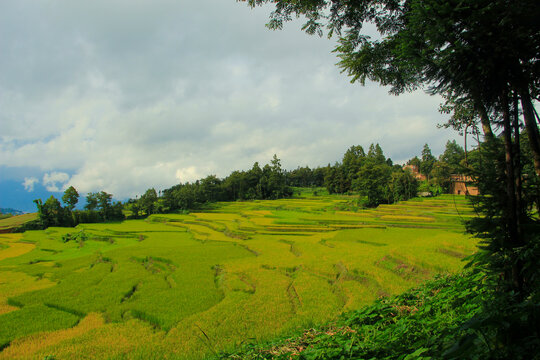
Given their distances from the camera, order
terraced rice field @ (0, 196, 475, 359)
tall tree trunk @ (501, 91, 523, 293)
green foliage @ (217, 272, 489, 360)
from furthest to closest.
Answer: terraced rice field @ (0, 196, 475, 359)
tall tree trunk @ (501, 91, 523, 293)
green foliage @ (217, 272, 489, 360)

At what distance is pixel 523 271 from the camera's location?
2662 mm

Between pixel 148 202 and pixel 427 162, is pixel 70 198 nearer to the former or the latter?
pixel 148 202

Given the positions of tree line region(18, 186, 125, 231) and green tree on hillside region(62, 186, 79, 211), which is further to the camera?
green tree on hillside region(62, 186, 79, 211)

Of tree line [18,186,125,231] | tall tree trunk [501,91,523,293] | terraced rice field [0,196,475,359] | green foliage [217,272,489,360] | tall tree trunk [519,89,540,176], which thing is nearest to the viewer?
green foliage [217,272,489,360]

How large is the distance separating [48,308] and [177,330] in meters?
6.67

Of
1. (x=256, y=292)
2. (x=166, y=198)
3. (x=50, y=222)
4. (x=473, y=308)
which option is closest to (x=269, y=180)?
(x=166, y=198)

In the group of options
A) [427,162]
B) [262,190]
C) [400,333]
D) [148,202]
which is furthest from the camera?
[262,190]

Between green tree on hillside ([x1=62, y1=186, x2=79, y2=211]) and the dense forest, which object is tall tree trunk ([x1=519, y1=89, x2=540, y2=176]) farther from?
green tree on hillside ([x1=62, y1=186, x2=79, y2=211])

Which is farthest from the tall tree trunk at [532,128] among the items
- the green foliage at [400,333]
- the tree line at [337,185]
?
the tree line at [337,185]

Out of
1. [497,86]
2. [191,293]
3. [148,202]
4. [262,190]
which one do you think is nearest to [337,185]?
[262,190]

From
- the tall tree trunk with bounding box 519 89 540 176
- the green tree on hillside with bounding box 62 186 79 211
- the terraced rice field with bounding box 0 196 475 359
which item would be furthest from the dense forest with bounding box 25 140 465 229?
the tall tree trunk with bounding box 519 89 540 176

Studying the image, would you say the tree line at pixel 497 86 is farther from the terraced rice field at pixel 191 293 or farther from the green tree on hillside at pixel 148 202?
the green tree on hillside at pixel 148 202

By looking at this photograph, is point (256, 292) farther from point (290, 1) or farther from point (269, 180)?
point (269, 180)

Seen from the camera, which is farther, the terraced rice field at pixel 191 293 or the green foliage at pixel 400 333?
the terraced rice field at pixel 191 293
